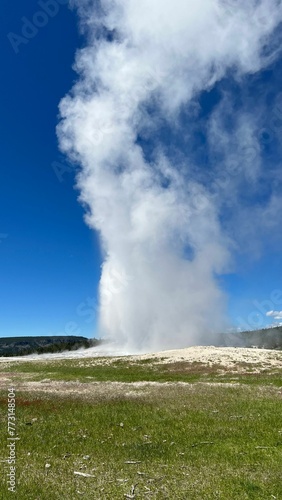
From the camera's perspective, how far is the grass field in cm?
1250

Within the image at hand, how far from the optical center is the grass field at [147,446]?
12500 millimetres

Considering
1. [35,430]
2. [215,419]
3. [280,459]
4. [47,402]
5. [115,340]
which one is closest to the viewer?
[280,459]

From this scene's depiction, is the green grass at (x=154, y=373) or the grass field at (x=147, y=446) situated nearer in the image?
the grass field at (x=147, y=446)

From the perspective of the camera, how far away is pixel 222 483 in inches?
504

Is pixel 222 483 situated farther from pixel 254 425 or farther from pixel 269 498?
pixel 254 425

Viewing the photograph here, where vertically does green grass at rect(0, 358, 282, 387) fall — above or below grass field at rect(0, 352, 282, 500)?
above

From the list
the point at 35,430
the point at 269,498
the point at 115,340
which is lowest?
the point at 269,498

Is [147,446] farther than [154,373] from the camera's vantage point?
No

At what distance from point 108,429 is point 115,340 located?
181 metres

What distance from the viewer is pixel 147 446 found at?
17797 millimetres

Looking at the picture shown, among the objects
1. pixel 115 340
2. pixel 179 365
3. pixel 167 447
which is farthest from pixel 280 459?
pixel 115 340

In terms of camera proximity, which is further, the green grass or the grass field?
the green grass

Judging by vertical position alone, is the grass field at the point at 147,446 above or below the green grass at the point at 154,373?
below

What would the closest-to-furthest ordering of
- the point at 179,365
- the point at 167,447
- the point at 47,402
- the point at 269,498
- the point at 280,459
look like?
the point at 269,498 < the point at 280,459 < the point at 167,447 < the point at 47,402 < the point at 179,365
